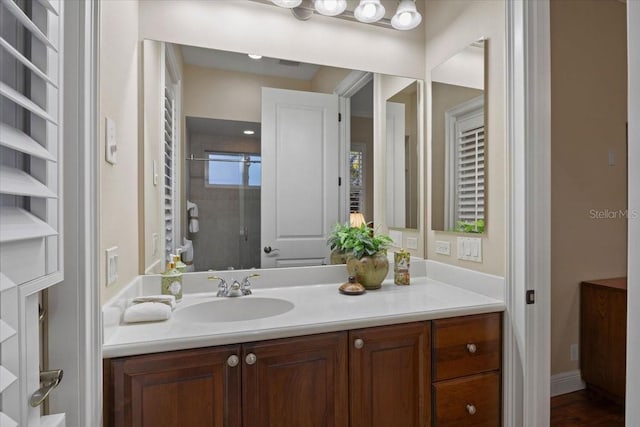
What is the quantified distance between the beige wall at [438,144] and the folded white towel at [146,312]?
1428mm

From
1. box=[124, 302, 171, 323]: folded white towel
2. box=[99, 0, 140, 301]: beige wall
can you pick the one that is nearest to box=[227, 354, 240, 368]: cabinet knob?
box=[124, 302, 171, 323]: folded white towel

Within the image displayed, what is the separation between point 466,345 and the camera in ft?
4.58

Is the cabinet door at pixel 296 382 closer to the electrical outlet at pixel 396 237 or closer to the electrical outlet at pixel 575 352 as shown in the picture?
the electrical outlet at pixel 396 237

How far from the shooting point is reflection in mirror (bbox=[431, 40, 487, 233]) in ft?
5.45

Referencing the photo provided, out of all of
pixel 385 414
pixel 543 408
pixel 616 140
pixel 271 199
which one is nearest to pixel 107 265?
pixel 271 199

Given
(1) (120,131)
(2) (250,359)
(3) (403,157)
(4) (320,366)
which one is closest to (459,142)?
(3) (403,157)

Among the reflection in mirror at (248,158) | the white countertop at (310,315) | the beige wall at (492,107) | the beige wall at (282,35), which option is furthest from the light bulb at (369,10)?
the white countertop at (310,315)

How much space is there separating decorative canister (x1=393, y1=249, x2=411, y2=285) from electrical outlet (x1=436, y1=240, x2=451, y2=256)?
20 centimetres

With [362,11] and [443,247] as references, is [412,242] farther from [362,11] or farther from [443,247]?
[362,11]

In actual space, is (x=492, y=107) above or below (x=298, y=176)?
above

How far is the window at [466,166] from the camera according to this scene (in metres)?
1.66

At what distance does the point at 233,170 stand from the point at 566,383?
2542 mm

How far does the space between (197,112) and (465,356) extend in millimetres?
1644

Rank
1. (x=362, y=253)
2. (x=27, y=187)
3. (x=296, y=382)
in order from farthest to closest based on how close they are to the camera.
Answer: (x=362, y=253), (x=296, y=382), (x=27, y=187)
